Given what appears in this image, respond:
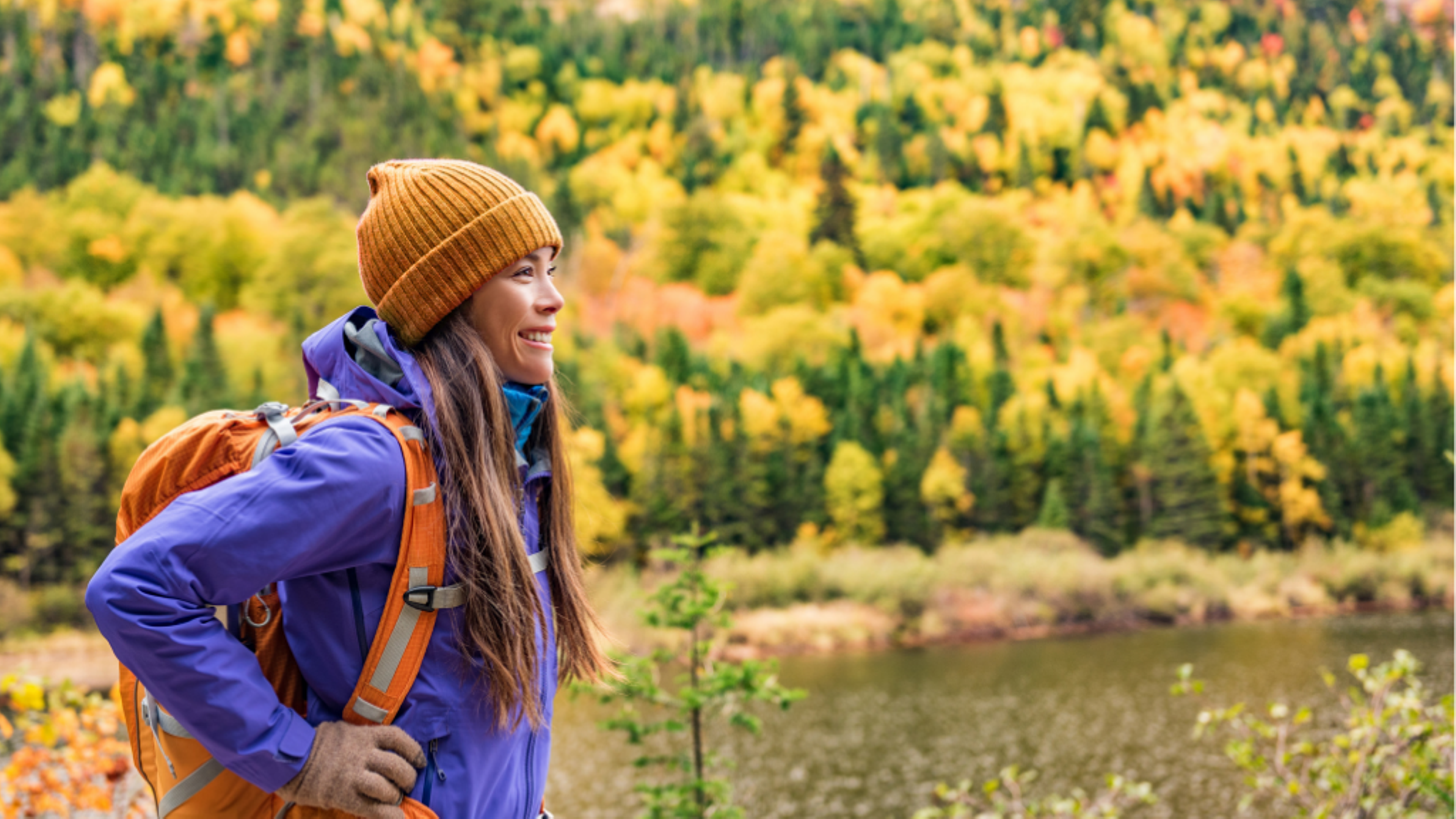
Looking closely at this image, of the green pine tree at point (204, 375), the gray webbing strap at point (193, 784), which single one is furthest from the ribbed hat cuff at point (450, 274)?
the green pine tree at point (204, 375)

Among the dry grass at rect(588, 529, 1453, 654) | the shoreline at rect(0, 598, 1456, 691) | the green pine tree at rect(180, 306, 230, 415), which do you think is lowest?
the shoreline at rect(0, 598, 1456, 691)

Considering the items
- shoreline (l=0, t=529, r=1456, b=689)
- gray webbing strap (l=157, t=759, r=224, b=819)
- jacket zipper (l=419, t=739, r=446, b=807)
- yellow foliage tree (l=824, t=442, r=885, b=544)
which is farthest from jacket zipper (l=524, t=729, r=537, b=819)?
yellow foliage tree (l=824, t=442, r=885, b=544)

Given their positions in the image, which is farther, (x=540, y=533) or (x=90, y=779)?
(x=90, y=779)

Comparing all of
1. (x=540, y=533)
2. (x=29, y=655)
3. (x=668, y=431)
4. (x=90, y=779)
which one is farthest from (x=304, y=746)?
(x=668, y=431)

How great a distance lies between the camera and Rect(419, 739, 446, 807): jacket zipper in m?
1.37

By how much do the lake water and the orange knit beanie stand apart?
370 inches

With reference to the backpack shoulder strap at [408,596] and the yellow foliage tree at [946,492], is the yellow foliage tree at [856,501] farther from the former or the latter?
the backpack shoulder strap at [408,596]

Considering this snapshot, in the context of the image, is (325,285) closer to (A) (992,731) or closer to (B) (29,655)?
(B) (29,655)

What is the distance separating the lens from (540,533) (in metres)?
1.70

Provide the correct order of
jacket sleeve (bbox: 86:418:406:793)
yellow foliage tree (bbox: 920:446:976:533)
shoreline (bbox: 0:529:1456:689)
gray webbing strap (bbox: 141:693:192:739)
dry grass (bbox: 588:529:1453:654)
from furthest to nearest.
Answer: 1. yellow foliage tree (bbox: 920:446:976:533)
2. dry grass (bbox: 588:529:1453:654)
3. shoreline (bbox: 0:529:1456:689)
4. gray webbing strap (bbox: 141:693:192:739)
5. jacket sleeve (bbox: 86:418:406:793)

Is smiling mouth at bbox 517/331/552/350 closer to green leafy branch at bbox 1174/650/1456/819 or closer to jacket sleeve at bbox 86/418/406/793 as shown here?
jacket sleeve at bbox 86/418/406/793

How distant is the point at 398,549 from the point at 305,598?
144 mm

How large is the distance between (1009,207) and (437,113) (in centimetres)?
5510

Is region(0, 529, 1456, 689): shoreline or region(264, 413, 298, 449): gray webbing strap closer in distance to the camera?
region(264, 413, 298, 449): gray webbing strap
